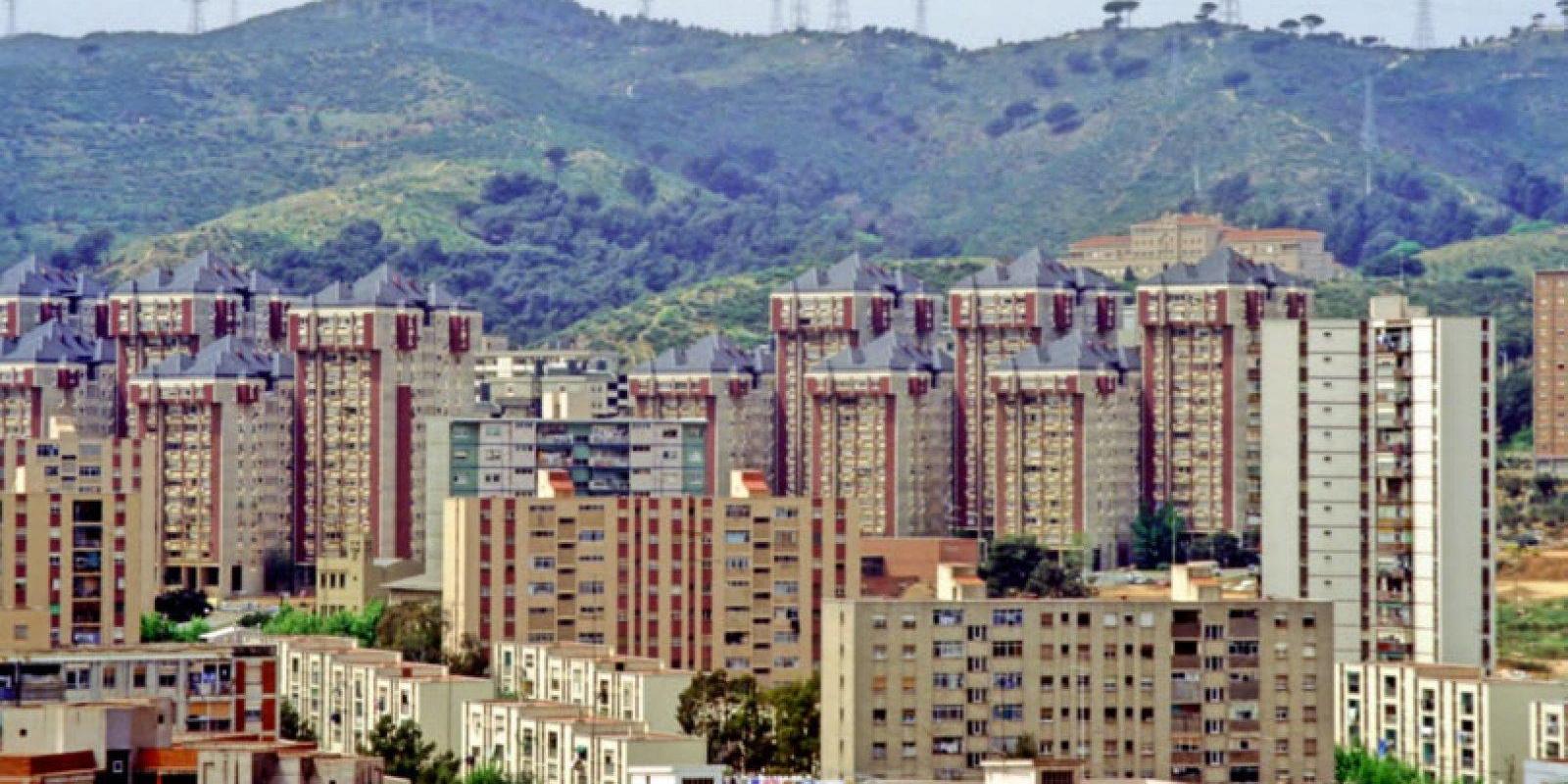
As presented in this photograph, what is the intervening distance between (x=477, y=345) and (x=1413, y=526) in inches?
3077

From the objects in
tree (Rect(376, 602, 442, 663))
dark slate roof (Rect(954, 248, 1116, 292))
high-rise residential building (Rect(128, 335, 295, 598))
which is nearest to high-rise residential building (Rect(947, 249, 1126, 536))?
dark slate roof (Rect(954, 248, 1116, 292))

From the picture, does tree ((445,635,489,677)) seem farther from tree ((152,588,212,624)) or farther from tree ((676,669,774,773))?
tree ((152,588,212,624))

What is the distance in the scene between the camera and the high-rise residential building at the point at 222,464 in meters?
167

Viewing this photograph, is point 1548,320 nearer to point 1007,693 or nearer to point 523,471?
point 523,471

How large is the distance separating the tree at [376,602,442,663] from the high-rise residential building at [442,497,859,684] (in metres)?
1.62

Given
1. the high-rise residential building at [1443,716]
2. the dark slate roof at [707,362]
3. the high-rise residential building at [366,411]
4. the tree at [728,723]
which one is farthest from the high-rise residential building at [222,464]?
the high-rise residential building at [1443,716]

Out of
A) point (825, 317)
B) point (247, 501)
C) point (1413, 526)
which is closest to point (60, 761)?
point (1413, 526)

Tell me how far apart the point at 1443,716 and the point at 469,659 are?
1082 inches

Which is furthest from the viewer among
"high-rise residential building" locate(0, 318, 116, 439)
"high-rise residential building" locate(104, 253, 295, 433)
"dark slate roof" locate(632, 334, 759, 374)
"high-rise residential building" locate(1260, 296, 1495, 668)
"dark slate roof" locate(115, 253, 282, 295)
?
"dark slate roof" locate(115, 253, 282, 295)

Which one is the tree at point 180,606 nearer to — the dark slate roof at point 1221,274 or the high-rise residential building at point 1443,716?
the dark slate roof at point 1221,274

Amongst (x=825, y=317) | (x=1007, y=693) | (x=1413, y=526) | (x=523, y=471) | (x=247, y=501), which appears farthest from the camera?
(x=825, y=317)

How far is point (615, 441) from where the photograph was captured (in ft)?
486

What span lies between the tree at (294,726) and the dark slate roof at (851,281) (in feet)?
274

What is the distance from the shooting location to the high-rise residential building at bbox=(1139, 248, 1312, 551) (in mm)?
174625
